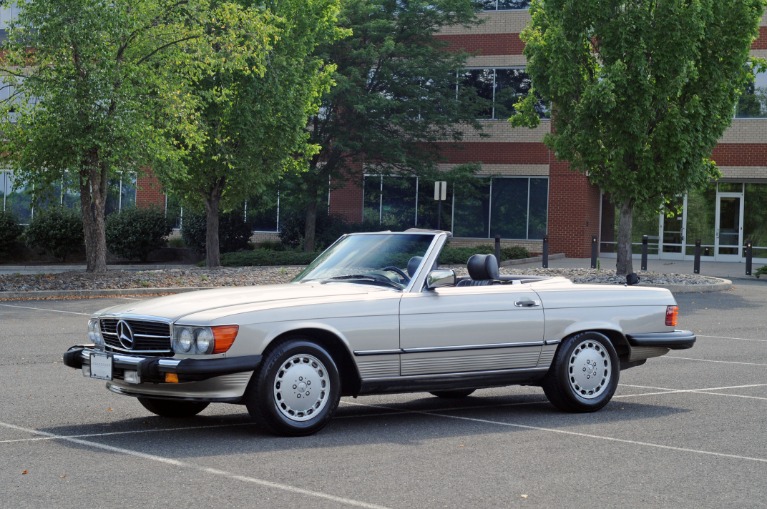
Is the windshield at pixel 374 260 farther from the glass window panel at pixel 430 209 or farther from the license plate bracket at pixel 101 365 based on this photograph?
the glass window panel at pixel 430 209

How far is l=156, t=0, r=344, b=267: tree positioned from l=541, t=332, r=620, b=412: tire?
19904 millimetres

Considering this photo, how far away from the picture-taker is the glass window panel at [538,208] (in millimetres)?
40656

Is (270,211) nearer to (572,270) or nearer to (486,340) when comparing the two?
(572,270)

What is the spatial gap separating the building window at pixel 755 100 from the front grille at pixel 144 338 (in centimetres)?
3415

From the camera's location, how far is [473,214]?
41719mm

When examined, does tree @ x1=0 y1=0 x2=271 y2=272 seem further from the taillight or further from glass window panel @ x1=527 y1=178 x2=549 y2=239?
glass window panel @ x1=527 y1=178 x2=549 y2=239

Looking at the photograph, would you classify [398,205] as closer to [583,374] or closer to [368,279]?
[583,374]

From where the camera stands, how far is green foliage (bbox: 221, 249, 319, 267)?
115 feet

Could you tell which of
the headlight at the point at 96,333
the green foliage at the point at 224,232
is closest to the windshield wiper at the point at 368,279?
the headlight at the point at 96,333

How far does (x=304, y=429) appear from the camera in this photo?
25.6ft

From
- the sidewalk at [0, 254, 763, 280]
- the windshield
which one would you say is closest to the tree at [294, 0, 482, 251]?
the sidewalk at [0, 254, 763, 280]

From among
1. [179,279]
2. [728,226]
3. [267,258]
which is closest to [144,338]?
[179,279]

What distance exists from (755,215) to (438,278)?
33.2 m

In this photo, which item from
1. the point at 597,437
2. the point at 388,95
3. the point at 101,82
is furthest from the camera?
the point at 388,95
